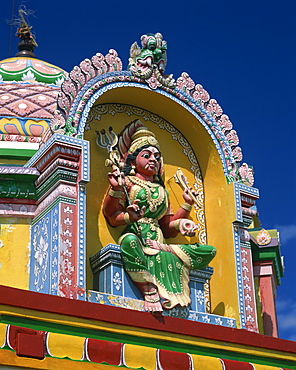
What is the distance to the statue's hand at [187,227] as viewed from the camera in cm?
1235

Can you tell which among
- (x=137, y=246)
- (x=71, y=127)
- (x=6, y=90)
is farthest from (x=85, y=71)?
(x=6, y=90)

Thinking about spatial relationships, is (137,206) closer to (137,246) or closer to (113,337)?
(137,246)

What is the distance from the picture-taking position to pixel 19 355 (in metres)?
9.66

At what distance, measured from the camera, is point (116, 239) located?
40.7 ft

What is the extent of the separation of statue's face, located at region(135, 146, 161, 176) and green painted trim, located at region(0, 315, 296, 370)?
271 cm

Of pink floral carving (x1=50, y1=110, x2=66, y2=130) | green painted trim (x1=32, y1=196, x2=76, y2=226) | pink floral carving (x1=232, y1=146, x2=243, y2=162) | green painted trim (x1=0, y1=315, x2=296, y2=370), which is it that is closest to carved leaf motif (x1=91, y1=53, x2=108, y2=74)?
pink floral carving (x1=50, y1=110, x2=66, y2=130)

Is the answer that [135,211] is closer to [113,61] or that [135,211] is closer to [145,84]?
[145,84]

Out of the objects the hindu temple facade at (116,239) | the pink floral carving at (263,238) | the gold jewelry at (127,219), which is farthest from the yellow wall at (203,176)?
the pink floral carving at (263,238)

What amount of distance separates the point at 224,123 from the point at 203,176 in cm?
86

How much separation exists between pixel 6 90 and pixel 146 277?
5.95 metres

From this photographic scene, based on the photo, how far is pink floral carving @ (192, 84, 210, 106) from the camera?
1349 centimetres

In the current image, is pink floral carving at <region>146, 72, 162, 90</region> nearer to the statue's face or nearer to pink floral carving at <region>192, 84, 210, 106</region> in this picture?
pink floral carving at <region>192, 84, 210, 106</region>

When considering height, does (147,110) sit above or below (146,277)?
above

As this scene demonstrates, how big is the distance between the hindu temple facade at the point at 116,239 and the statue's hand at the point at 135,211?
1.81 feet
